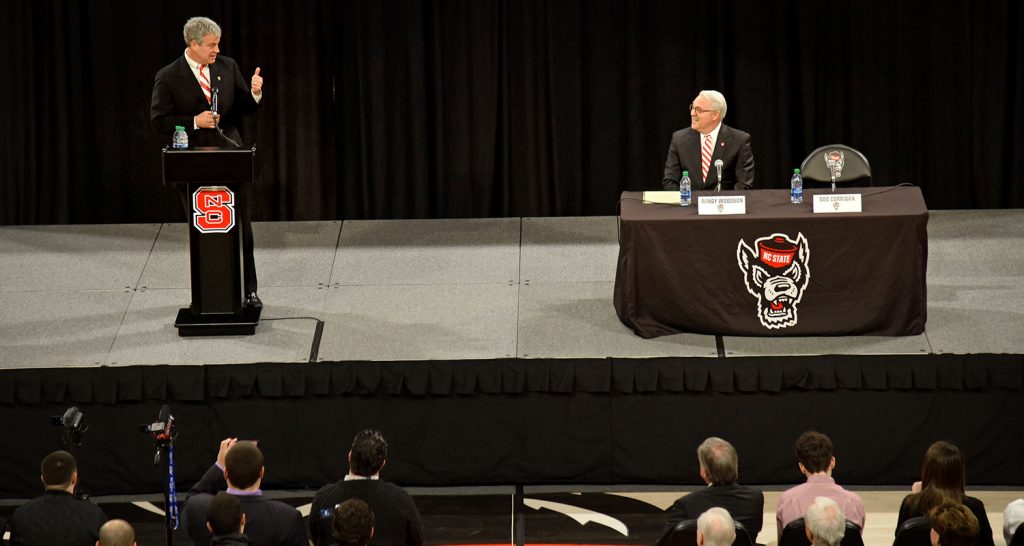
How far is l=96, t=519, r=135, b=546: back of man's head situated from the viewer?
480cm

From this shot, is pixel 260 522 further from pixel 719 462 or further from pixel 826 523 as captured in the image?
pixel 826 523

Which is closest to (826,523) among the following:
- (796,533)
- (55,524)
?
(796,533)

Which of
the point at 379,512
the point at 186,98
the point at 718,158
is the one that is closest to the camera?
the point at 379,512

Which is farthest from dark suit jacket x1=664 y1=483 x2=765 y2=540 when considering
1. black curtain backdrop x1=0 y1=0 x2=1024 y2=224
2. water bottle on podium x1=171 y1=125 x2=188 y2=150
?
black curtain backdrop x1=0 y1=0 x2=1024 y2=224

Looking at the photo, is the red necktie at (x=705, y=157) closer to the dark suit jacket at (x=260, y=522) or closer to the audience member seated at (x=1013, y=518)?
the audience member seated at (x=1013, y=518)

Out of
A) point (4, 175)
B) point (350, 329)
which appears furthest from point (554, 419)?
point (4, 175)

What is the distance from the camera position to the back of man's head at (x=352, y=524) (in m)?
4.66

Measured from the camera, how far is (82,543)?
5.18 metres

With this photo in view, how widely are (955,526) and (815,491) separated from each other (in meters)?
0.78

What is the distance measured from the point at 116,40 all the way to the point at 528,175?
2.69 metres

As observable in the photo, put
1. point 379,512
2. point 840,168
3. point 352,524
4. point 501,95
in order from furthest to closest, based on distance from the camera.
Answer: point 501,95 → point 840,168 → point 379,512 → point 352,524

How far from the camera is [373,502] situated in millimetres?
5141

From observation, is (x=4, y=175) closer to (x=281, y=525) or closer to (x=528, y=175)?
(x=528, y=175)

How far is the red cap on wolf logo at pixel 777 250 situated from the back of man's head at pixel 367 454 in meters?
2.79
